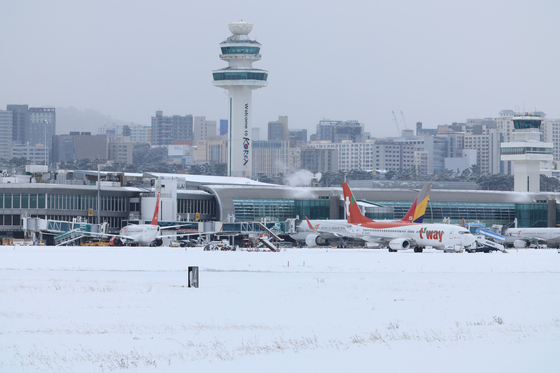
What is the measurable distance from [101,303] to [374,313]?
47.4 feet

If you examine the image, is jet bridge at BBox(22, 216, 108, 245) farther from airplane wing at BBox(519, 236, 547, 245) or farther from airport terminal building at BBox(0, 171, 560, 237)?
airplane wing at BBox(519, 236, 547, 245)

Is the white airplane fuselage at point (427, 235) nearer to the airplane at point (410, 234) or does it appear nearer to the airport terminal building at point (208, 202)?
the airplane at point (410, 234)

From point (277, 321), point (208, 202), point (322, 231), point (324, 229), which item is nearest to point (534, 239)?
point (324, 229)

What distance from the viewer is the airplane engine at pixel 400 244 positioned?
94.8 meters

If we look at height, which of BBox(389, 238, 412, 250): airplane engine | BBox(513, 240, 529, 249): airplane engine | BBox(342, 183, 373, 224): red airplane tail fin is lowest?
BBox(513, 240, 529, 249): airplane engine

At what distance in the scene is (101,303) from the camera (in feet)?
136

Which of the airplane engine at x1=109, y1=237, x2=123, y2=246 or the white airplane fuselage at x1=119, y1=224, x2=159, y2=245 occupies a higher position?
the white airplane fuselage at x1=119, y1=224, x2=159, y2=245

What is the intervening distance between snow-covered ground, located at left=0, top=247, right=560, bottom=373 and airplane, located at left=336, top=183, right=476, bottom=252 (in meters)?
25.0

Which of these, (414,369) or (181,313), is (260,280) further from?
(414,369)

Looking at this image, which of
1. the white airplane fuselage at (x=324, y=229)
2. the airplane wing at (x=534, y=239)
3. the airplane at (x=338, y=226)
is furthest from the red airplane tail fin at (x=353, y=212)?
the airplane wing at (x=534, y=239)

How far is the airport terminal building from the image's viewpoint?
119 m

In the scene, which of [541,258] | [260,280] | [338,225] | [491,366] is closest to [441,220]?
[338,225]

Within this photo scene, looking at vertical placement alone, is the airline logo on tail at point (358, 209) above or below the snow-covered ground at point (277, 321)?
above

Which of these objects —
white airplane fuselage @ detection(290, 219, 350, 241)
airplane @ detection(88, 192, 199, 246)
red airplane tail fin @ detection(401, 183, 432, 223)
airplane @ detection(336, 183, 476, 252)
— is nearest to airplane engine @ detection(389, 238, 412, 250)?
airplane @ detection(336, 183, 476, 252)
